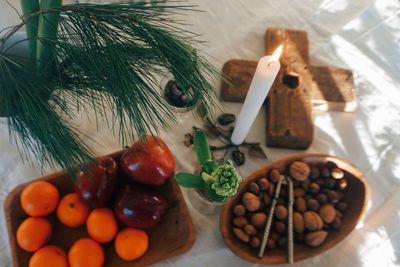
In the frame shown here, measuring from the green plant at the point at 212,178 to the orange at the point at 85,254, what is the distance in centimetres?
10

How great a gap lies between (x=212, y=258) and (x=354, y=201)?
0.55 ft

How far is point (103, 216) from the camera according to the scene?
0.33m

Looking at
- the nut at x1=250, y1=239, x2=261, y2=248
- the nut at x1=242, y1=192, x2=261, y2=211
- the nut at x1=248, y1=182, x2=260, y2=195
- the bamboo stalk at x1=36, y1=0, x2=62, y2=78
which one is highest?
the bamboo stalk at x1=36, y1=0, x2=62, y2=78

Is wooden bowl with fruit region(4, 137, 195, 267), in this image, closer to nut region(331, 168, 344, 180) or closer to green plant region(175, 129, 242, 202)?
green plant region(175, 129, 242, 202)

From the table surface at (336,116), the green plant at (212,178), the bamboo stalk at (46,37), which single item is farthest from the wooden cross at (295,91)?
the bamboo stalk at (46,37)

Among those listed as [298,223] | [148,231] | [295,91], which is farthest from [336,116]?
[148,231]

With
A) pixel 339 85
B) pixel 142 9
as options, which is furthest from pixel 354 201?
pixel 142 9

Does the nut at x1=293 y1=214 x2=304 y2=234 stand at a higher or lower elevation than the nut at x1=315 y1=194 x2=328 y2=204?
lower

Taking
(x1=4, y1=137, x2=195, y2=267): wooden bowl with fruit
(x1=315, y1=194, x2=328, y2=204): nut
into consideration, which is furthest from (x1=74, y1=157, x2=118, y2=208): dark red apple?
(x1=315, y1=194, x2=328, y2=204): nut

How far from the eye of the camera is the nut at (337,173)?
1.27ft

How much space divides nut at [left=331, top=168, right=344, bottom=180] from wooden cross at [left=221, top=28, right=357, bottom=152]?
0.05 metres

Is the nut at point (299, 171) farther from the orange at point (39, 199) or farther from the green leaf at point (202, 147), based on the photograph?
the orange at point (39, 199)

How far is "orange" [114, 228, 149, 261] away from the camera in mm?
324

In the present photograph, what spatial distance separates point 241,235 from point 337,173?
0.43 ft
